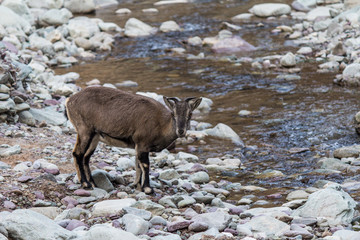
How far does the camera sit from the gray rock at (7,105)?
34.3 ft

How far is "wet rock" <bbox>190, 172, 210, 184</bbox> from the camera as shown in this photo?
9235mm

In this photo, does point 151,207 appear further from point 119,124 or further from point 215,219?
point 119,124

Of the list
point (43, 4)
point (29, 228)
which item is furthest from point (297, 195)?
point (43, 4)

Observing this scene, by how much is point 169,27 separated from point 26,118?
537 inches

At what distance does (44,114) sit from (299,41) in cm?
1220

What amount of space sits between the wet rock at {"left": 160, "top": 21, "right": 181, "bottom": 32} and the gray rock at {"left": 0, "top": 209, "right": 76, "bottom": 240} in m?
18.5

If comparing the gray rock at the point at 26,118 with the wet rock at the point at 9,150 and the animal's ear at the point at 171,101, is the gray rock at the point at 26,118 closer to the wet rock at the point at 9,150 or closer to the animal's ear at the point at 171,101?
the wet rock at the point at 9,150

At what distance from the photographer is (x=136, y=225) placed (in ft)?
20.4

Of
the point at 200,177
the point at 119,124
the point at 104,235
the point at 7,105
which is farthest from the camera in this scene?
the point at 7,105

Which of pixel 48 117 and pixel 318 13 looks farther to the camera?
pixel 318 13

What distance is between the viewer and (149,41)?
73.4 ft

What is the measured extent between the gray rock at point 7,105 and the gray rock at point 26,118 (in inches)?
13.2

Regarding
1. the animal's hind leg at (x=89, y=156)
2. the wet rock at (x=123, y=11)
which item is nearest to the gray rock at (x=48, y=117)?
the animal's hind leg at (x=89, y=156)

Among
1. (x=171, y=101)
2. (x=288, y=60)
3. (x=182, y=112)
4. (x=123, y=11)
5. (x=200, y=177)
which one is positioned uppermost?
(x=171, y=101)
